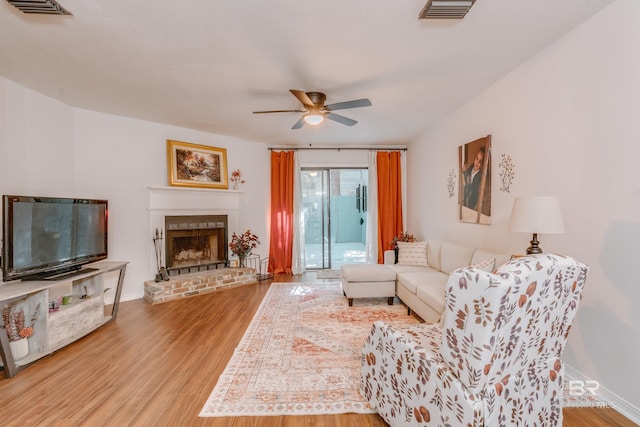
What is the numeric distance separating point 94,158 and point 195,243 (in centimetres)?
182

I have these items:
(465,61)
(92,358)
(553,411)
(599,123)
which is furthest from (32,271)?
(599,123)

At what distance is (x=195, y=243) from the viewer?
463cm

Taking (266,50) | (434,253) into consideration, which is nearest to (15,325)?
(266,50)

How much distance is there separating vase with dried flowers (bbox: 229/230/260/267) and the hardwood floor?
1578 mm

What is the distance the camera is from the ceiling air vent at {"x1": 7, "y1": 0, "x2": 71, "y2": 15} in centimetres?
171

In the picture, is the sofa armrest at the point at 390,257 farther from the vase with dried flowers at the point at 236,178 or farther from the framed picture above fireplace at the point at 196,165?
the framed picture above fireplace at the point at 196,165

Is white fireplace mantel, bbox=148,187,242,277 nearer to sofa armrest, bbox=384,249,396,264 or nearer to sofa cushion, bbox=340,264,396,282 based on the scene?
sofa cushion, bbox=340,264,396,282

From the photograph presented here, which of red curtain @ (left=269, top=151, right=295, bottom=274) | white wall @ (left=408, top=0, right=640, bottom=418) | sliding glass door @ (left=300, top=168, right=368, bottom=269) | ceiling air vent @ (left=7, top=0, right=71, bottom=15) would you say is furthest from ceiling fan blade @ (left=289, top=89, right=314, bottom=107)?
sliding glass door @ (left=300, top=168, right=368, bottom=269)

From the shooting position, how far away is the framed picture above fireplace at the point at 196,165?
4363mm

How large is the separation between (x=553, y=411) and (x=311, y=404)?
54.7 inches

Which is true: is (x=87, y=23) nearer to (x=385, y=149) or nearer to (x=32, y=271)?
(x=32, y=271)

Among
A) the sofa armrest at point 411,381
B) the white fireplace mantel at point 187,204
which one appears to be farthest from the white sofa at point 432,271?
the white fireplace mantel at point 187,204

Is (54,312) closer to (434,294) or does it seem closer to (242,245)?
(242,245)

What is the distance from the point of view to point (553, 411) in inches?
58.2
